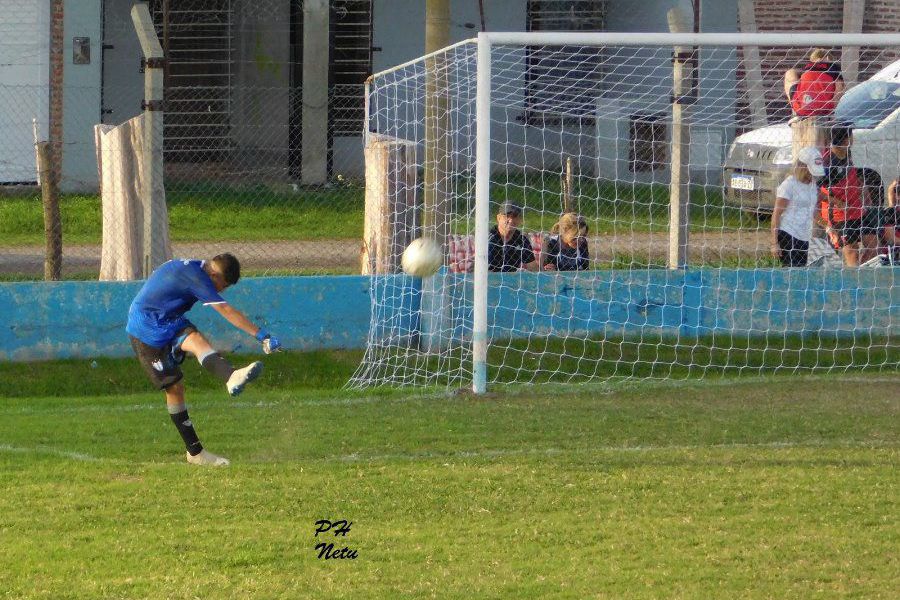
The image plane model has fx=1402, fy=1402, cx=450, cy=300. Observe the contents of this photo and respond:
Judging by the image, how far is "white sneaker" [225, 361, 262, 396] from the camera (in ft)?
26.5

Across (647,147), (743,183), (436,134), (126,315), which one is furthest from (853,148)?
(126,315)

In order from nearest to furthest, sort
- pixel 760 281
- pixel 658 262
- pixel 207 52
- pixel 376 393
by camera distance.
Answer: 1. pixel 376 393
2. pixel 760 281
3. pixel 658 262
4. pixel 207 52

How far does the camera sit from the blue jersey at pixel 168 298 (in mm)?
8672

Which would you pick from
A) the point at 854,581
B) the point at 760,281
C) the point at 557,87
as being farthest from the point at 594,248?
the point at 557,87

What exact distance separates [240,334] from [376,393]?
1.67 meters

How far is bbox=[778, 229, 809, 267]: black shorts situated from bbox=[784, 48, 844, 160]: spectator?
3.68ft

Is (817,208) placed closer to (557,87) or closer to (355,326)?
(355,326)

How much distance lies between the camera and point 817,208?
12.8m

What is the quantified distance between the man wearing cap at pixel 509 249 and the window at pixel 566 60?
9.76 metres

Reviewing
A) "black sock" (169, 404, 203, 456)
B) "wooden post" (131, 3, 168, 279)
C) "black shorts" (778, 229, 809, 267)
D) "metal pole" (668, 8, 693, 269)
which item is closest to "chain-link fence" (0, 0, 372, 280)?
"wooden post" (131, 3, 168, 279)

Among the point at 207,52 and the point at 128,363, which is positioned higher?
the point at 207,52

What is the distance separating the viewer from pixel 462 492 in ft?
25.6

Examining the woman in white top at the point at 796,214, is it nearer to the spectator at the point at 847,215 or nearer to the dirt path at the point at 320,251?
the spectator at the point at 847,215

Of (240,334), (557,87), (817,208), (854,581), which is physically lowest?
(854,581)
